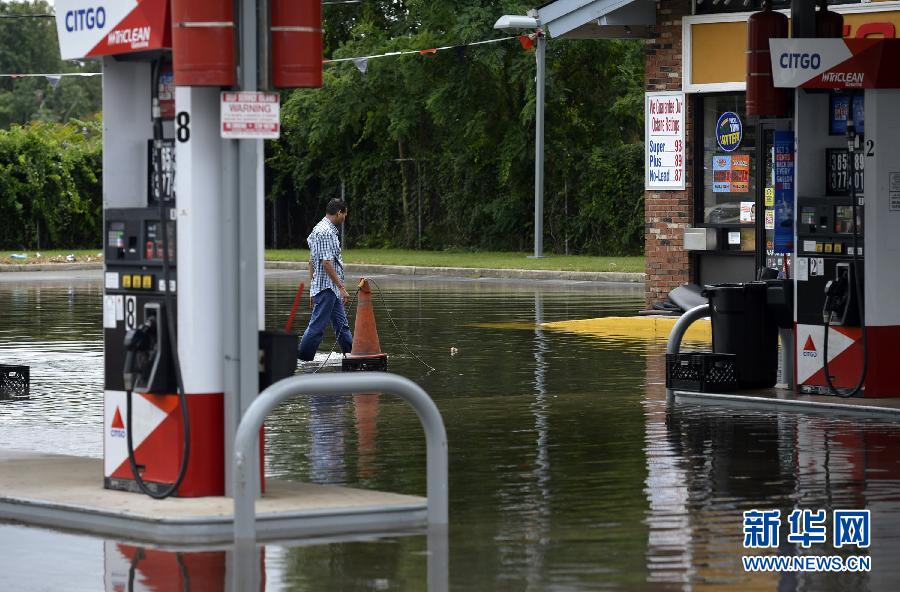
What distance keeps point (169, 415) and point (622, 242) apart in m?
32.7

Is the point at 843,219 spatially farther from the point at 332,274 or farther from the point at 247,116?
the point at 247,116

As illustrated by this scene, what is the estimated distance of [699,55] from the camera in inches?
1014

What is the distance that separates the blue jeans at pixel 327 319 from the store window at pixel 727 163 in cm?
821

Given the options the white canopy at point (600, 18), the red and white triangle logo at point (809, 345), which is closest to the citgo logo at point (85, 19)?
the red and white triangle logo at point (809, 345)

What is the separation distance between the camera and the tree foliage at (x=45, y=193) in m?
47.9

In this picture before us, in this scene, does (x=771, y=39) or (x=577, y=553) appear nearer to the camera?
(x=577, y=553)

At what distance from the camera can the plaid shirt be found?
1880 cm

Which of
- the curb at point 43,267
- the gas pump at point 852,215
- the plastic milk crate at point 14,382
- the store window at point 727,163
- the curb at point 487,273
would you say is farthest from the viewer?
the curb at point 43,267

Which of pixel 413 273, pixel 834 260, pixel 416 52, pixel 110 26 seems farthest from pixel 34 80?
pixel 110 26

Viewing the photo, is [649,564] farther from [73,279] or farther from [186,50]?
[73,279]

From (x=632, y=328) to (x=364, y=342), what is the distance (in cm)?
651

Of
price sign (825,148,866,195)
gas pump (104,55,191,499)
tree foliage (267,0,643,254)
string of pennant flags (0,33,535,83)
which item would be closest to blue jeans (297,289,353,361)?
price sign (825,148,866,195)

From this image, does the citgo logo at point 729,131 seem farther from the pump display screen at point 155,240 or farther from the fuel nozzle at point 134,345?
the fuel nozzle at point 134,345

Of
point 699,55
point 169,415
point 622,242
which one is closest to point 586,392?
point 169,415
